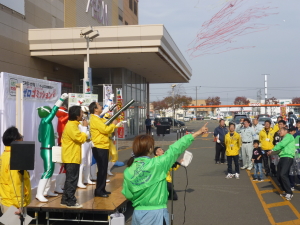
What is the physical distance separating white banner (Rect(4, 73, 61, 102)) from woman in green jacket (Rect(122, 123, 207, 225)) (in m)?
5.15

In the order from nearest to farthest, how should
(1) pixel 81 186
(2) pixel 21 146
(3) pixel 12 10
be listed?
(2) pixel 21 146
(1) pixel 81 186
(3) pixel 12 10

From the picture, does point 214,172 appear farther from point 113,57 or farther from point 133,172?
point 113,57

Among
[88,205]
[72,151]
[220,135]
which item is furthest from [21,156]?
[220,135]

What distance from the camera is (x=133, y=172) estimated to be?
11.6 feet

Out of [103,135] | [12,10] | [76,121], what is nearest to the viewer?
[76,121]

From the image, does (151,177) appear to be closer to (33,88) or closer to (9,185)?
(9,185)

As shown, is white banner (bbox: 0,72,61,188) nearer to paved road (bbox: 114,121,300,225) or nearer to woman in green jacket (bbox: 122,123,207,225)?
paved road (bbox: 114,121,300,225)

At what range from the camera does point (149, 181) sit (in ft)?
11.4

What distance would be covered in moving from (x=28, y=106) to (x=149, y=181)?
5992 mm

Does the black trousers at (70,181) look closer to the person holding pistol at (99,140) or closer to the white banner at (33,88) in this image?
the person holding pistol at (99,140)

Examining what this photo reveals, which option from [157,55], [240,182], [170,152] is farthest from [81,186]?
[157,55]

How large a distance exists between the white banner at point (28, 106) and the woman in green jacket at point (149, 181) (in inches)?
193

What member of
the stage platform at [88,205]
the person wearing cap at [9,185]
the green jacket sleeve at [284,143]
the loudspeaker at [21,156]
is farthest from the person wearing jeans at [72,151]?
the green jacket sleeve at [284,143]

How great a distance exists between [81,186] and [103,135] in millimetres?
2180
